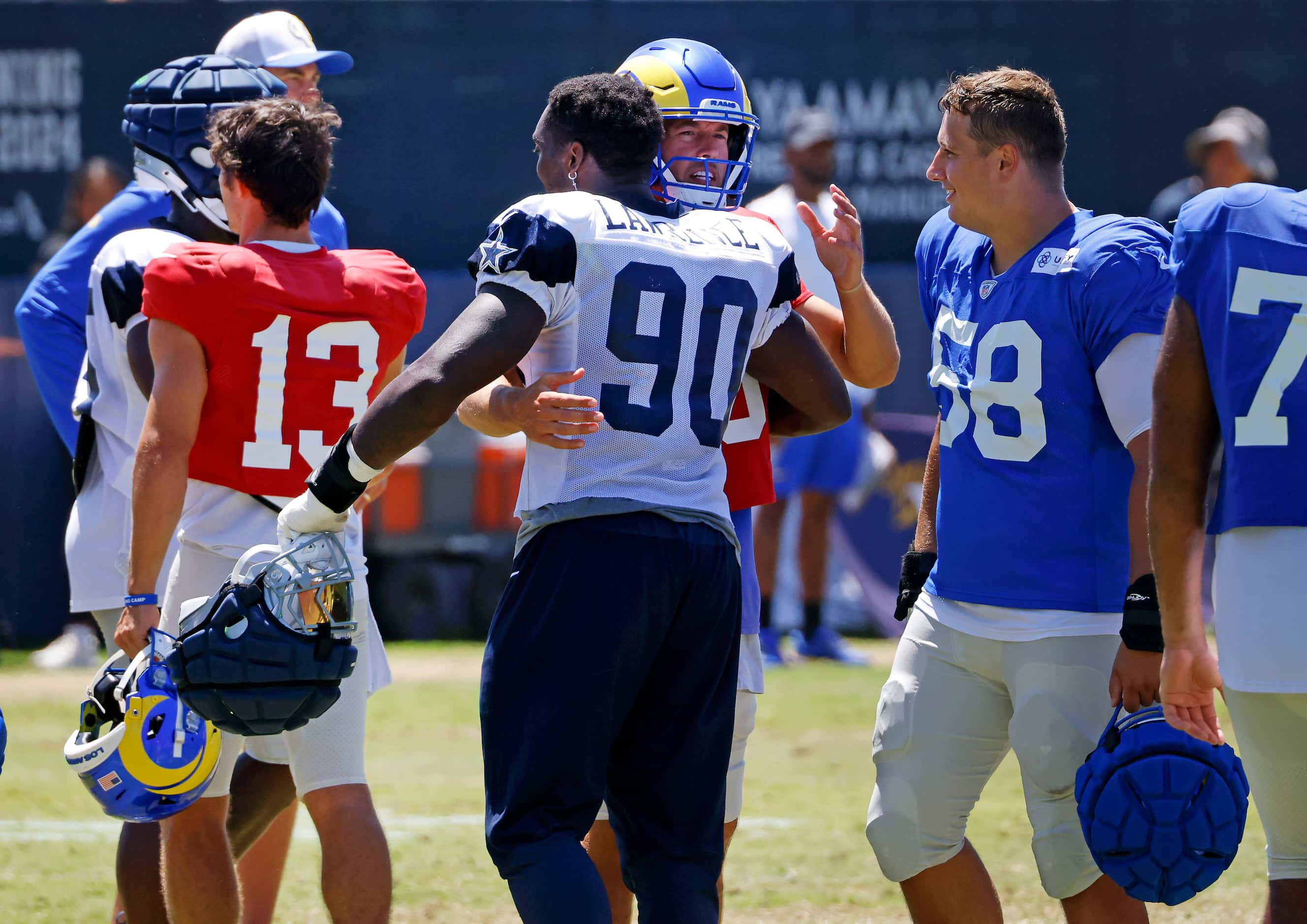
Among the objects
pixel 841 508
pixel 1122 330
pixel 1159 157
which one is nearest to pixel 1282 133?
pixel 1159 157

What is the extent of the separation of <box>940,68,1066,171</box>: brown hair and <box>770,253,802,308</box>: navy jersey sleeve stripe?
564mm

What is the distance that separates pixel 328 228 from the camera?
4762 mm

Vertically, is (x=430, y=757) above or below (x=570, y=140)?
below

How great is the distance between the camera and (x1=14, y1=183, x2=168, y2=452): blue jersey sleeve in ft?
14.5

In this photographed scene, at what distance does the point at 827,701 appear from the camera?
7871mm

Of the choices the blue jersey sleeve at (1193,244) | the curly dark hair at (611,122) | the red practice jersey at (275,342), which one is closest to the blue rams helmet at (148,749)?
the red practice jersey at (275,342)

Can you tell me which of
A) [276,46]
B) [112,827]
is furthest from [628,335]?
[112,827]

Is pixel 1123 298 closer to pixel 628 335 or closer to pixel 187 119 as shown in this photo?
pixel 628 335

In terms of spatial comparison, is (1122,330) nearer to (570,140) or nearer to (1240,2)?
(570,140)

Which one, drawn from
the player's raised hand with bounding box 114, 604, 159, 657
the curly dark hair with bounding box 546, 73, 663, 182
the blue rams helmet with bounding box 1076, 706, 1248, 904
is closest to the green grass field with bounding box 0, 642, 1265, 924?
the player's raised hand with bounding box 114, 604, 159, 657

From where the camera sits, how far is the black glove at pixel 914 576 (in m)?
3.80

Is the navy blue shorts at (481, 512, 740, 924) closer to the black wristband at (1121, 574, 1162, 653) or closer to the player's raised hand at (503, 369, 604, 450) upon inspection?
the player's raised hand at (503, 369, 604, 450)

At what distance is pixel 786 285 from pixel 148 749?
168 cm

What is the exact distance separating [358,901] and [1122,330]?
201 centimetres
